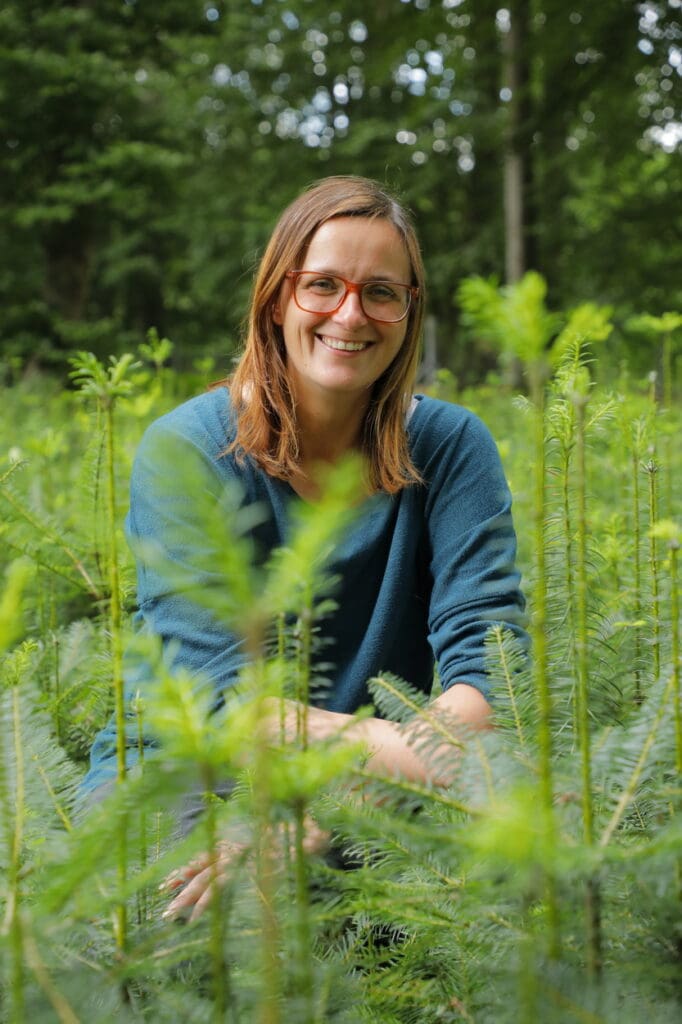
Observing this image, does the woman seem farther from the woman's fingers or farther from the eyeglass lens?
the woman's fingers

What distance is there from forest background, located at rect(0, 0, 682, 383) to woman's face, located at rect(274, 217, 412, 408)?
615mm

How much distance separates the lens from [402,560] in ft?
5.66

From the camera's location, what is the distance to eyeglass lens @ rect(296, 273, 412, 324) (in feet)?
5.62

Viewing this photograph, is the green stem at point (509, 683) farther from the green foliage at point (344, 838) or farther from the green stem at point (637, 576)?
the green stem at point (637, 576)

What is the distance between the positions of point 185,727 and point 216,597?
0.23 ft

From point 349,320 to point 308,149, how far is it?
1281 centimetres

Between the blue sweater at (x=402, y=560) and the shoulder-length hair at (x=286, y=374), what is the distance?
0.04 metres

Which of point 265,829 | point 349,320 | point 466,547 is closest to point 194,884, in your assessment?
point 265,829

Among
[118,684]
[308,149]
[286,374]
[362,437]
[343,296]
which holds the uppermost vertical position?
[308,149]

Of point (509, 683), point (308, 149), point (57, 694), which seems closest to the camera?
point (509, 683)

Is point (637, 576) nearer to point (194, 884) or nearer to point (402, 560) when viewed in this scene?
point (402, 560)

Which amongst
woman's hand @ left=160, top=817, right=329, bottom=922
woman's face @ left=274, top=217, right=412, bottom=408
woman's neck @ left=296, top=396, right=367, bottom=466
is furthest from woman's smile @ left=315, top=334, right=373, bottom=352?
woman's hand @ left=160, top=817, right=329, bottom=922

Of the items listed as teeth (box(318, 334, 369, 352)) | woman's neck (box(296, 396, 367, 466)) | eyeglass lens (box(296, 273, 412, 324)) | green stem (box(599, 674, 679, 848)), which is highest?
eyeglass lens (box(296, 273, 412, 324))

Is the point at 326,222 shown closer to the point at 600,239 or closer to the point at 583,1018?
the point at 583,1018
